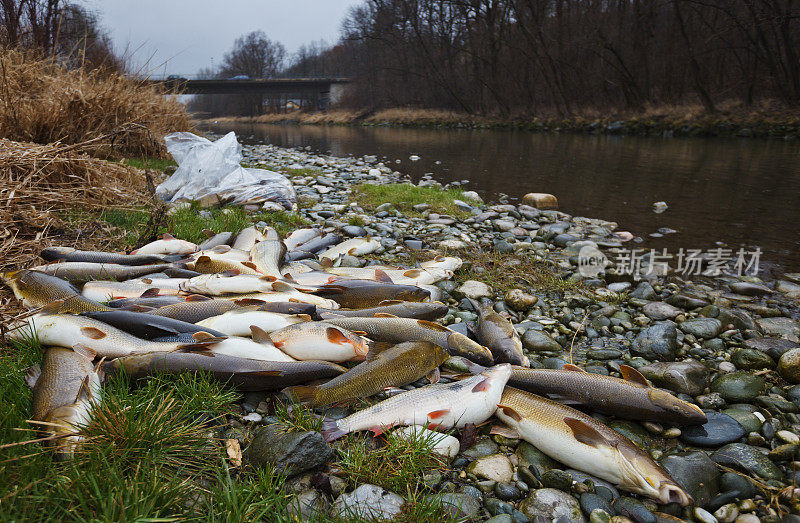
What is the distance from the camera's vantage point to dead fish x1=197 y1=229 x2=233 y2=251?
515 cm

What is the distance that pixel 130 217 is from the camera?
19.0 feet

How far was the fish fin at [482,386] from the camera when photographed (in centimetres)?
261

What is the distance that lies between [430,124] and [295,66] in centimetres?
6079

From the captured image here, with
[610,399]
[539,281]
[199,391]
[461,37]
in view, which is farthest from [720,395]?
[461,37]

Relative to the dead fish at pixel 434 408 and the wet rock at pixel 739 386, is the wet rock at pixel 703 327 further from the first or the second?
the dead fish at pixel 434 408

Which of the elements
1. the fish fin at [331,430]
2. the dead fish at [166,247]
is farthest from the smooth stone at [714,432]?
the dead fish at [166,247]

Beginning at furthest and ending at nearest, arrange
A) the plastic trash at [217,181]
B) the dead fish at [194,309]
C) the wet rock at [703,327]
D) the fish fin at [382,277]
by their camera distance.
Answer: the plastic trash at [217,181], the fish fin at [382,277], the wet rock at [703,327], the dead fish at [194,309]

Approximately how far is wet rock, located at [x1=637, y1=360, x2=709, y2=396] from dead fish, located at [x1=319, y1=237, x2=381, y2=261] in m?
3.34

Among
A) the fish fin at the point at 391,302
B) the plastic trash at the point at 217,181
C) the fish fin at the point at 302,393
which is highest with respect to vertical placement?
the plastic trash at the point at 217,181

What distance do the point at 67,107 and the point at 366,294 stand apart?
7426 mm

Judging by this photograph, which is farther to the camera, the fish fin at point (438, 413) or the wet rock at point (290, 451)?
the fish fin at point (438, 413)

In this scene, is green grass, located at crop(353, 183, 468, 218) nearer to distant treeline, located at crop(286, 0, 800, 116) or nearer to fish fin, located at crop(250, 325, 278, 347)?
fish fin, located at crop(250, 325, 278, 347)

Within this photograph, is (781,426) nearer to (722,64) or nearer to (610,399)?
(610,399)

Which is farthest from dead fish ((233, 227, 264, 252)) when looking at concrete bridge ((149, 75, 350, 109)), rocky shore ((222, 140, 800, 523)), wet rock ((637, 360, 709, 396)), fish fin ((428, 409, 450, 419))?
concrete bridge ((149, 75, 350, 109))
